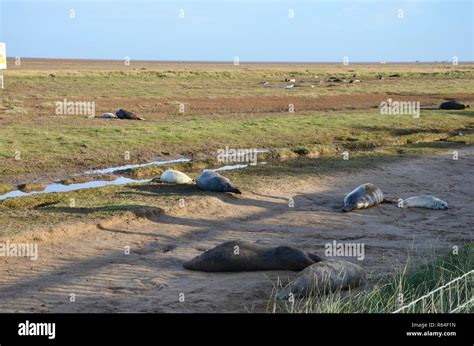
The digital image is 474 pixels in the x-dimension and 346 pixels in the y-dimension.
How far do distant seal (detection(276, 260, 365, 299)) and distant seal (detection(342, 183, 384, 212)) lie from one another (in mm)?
3784

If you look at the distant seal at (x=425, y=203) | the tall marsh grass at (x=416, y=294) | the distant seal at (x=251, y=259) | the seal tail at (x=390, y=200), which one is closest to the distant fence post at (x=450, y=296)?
the tall marsh grass at (x=416, y=294)

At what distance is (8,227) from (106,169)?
5.25 m

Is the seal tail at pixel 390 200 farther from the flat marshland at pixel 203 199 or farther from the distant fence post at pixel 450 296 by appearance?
the distant fence post at pixel 450 296

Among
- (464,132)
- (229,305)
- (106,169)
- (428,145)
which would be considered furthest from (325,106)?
(229,305)

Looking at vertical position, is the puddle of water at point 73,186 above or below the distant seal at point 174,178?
below

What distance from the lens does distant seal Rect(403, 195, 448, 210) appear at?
11461 millimetres

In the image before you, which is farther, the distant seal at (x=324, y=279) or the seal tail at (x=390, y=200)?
the seal tail at (x=390, y=200)

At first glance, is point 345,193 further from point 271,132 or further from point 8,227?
point 271,132

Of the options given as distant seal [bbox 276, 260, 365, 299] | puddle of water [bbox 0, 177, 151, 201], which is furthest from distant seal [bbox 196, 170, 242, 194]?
distant seal [bbox 276, 260, 365, 299]

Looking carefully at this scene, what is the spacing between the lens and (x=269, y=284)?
7.52m

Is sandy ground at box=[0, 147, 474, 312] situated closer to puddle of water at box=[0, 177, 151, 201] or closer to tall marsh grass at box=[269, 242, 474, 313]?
tall marsh grass at box=[269, 242, 474, 313]

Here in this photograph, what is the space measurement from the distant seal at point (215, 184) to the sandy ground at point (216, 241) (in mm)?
181

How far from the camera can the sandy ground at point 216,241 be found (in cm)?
714

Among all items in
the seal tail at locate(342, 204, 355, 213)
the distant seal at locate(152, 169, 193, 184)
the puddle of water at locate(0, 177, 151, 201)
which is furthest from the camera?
the distant seal at locate(152, 169, 193, 184)
